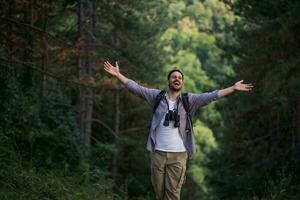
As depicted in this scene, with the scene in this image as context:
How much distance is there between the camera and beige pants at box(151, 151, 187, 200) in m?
9.00

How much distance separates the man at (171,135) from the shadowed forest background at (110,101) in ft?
4.50

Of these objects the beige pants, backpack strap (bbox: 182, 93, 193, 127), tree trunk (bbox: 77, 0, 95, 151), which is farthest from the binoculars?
tree trunk (bbox: 77, 0, 95, 151)

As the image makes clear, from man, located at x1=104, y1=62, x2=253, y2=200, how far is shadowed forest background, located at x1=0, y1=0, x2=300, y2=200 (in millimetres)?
1373

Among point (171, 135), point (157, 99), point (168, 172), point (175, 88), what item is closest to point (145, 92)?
point (157, 99)

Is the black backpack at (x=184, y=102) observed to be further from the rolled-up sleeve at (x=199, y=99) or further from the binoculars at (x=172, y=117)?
the binoculars at (x=172, y=117)

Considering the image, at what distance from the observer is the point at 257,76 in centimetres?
1978

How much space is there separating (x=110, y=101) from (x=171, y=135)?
24958mm

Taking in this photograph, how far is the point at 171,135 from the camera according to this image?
29.3 feet

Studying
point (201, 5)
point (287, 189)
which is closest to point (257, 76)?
point (287, 189)

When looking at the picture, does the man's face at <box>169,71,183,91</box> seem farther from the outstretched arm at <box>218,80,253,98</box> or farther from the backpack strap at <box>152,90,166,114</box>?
the outstretched arm at <box>218,80,253,98</box>

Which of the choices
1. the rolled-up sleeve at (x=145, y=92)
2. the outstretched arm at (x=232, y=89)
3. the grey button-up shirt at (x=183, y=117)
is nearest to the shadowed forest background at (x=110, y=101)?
the grey button-up shirt at (x=183, y=117)

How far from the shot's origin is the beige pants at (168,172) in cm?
900

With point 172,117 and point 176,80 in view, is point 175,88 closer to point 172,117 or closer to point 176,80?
point 176,80

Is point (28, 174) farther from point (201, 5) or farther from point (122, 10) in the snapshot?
point (201, 5)
